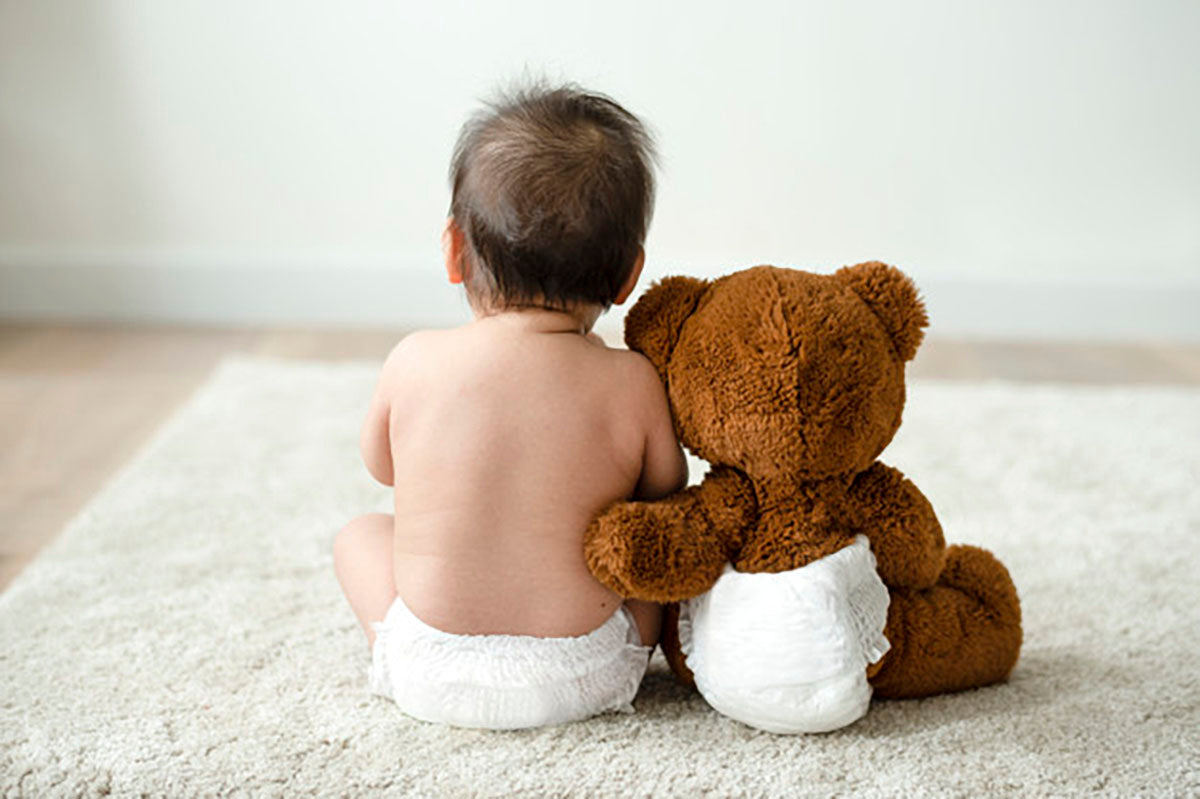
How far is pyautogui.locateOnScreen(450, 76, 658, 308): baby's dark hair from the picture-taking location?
1021mm

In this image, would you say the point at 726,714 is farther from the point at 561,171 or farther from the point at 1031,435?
the point at 1031,435

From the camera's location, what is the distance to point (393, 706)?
1167 mm

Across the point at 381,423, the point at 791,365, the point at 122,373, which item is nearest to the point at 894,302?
the point at 791,365

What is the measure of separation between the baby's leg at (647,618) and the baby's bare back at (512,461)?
0.16ft

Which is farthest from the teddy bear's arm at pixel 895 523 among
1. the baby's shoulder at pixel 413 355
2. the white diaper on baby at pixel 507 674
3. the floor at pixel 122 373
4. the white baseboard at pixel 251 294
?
the white baseboard at pixel 251 294

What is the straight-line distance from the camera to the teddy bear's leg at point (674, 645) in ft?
3.80

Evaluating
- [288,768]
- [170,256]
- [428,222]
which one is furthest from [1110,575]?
[170,256]

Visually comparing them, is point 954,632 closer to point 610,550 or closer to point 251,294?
point 610,550

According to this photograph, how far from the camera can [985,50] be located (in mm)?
2625

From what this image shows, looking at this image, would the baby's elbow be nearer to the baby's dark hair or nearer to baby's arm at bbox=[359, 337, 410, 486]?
baby's arm at bbox=[359, 337, 410, 486]

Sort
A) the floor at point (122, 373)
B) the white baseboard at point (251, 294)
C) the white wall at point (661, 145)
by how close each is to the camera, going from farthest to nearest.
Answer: the white baseboard at point (251, 294)
the white wall at point (661, 145)
the floor at point (122, 373)

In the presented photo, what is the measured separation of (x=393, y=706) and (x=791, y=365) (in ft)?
1.51

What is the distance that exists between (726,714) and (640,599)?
→ 13 cm

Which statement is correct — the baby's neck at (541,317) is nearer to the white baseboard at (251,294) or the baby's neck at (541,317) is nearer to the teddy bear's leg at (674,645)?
the teddy bear's leg at (674,645)
